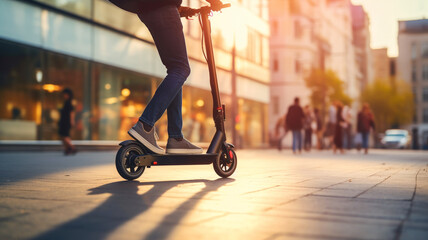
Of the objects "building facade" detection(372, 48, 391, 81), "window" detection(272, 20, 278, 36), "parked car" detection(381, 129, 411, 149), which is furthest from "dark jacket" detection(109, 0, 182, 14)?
"building facade" detection(372, 48, 391, 81)

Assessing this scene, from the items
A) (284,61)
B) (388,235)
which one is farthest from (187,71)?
(284,61)

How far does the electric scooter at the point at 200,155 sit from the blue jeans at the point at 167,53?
25 centimetres

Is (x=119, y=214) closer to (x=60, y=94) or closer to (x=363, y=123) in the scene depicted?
(x=60, y=94)

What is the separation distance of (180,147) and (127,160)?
522mm

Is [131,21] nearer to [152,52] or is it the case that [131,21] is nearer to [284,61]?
[152,52]

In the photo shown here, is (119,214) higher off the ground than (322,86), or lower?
A: lower

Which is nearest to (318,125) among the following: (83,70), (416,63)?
(83,70)

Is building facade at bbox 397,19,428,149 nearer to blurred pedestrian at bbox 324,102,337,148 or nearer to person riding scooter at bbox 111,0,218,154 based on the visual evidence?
blurred pedestrian at bbox 324,102,337,148

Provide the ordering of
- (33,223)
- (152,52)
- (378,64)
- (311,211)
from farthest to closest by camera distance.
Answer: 1. (378,64)
2. (152,52)
3. (311,211)
4. (33,223)

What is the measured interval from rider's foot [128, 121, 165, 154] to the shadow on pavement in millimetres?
399

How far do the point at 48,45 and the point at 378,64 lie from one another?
86229mm

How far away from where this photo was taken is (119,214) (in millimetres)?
2764

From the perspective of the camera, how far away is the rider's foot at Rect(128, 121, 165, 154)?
14.5ft

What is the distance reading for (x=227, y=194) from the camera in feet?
12.1
